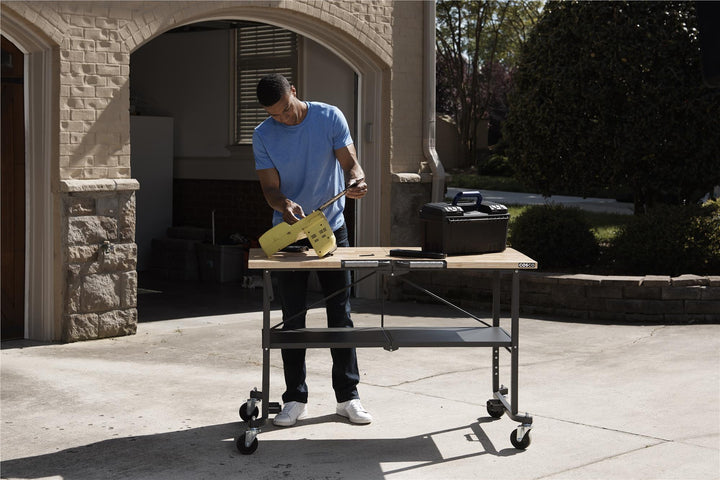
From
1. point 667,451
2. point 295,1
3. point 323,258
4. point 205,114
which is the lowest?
point 667,451

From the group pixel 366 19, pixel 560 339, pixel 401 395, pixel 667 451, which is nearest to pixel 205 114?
pixel 366 19

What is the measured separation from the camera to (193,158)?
14094 mm

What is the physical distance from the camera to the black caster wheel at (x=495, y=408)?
6254 mm

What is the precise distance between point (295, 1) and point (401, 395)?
470 centimetres

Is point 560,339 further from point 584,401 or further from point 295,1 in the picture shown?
point 295,1

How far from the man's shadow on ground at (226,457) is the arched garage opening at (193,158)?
22.1 ft

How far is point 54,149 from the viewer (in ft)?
28.4

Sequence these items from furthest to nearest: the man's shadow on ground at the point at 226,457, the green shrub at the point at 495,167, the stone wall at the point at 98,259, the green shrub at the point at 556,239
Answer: the green shrub at the point at 495,167 < the green shrub at the point at 556,239 < the stone wall at the point at 98,259 < the man's shadow on ground at the point at 226,457

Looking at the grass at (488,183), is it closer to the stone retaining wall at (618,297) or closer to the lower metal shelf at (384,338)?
the stone retaining wall at (618,297)

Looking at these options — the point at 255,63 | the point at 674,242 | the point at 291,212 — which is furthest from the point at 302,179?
the point at 255,63

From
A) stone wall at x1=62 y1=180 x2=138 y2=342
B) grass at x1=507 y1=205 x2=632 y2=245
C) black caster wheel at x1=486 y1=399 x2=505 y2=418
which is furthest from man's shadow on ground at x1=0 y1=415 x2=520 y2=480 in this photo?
grass at x1=507 y1=205 x2=632 y2=245

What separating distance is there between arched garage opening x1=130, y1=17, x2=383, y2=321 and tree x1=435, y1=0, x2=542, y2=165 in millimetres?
16697

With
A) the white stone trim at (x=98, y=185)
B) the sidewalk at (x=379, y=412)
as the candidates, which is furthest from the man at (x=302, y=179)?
the white stone trim at (x=98, y=185)

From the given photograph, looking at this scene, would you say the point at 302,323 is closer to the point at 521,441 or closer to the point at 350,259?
the point at 350,259
